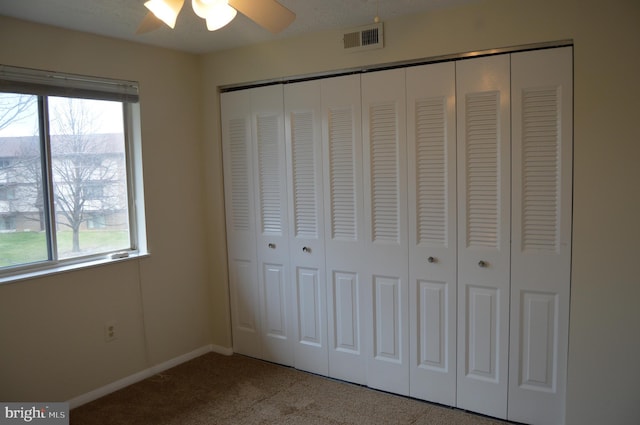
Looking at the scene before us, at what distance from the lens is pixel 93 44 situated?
3094mm

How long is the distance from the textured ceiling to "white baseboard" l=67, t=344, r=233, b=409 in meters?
2.32

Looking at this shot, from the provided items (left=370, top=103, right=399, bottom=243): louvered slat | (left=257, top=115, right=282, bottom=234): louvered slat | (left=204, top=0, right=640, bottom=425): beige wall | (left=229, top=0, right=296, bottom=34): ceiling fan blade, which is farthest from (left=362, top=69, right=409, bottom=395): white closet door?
(left=229, top=0, right=296, bottom=34): ceiling fan blade

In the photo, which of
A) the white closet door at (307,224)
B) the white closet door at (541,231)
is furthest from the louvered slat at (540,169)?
the white closet door at (307,224)

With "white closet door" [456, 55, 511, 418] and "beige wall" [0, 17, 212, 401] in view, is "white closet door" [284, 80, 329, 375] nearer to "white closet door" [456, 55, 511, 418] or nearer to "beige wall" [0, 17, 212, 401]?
"beige wall" [0, 17, 212, 401]

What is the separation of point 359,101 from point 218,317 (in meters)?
2.07

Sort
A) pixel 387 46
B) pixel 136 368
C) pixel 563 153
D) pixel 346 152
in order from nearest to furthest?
pixel 563 153 < pixel 387 46 < pixel 346 152 < pixel 136 368

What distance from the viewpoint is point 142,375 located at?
11.2ft

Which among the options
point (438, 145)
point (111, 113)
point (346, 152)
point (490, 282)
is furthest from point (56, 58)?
point (490, 282)

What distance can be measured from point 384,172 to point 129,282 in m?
1.92

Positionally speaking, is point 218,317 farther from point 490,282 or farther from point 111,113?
point 490,282

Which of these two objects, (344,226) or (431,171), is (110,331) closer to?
(344,226)

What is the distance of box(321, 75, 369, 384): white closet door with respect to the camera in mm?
3131

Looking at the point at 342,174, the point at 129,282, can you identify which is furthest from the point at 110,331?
the point at 342,174

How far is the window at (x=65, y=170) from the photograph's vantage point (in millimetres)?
2801
